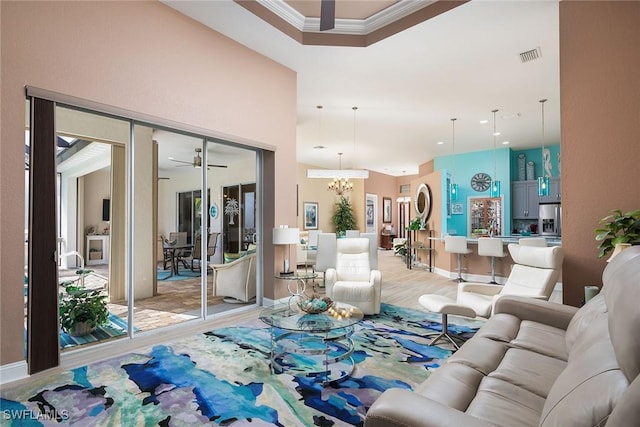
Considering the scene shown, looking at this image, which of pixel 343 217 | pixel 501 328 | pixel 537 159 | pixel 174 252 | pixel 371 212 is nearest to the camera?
pixel 501 328

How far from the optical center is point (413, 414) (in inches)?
45.4

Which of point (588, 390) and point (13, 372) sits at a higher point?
point (588, 390)

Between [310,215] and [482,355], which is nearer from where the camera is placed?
[482,355]

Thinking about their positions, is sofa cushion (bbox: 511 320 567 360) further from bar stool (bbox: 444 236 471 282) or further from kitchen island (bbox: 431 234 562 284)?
kitchen island (bbox: 431 234 562 284)

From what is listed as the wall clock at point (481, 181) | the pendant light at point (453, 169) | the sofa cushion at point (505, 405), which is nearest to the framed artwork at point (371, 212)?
the pendant light at point (453, 169)

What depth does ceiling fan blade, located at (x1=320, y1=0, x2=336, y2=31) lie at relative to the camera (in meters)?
2.21

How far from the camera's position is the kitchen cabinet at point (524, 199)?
8789mm

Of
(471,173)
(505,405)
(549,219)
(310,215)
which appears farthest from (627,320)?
(310,215)

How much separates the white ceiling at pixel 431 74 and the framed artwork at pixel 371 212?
4.69 metres

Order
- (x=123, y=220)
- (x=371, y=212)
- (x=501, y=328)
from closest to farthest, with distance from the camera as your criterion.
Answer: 1. (x=501, y=328)
2. (x=123, y=220)
3. (x=371, y=212)

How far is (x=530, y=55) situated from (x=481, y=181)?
222 inches

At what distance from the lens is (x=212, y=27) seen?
3.95 metres

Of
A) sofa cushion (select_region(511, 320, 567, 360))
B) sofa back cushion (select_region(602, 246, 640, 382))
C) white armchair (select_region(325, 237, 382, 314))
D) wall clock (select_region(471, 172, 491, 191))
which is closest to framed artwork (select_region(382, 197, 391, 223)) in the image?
wall clock (select_region(471, 172, 491, 191))

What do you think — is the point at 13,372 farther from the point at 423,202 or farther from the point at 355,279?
the point at 423,202
